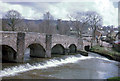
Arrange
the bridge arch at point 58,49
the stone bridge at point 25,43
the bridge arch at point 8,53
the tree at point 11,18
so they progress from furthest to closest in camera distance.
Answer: the tree at point 11,18 → the bridge arch at point 58,49 → the bridge arch at point 8,53 → the stone bridge at point 25,43

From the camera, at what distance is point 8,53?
2188cm

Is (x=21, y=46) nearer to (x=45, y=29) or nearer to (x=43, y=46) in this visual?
(x=43, y=46)

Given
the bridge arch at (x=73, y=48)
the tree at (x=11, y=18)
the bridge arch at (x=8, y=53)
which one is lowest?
the bridge arch at (x=73, y=48)

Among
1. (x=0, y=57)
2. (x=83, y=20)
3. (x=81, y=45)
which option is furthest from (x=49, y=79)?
(x=83, y=20)

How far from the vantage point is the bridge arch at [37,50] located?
87.4ft

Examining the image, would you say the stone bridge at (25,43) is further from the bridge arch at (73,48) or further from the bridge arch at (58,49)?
the bridge arch at (73,48)

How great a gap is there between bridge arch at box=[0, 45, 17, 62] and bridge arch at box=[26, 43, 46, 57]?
5.31m

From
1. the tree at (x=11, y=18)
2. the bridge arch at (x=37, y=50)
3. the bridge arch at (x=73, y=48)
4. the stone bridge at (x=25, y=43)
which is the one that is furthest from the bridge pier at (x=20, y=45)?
the tree at (x=11, y=18)

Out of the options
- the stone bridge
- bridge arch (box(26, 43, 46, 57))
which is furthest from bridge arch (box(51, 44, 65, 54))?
bridge arch (box(26, 43, 46, 57))

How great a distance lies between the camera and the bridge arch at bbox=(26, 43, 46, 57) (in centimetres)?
2662

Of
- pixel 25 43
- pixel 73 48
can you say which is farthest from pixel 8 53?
pixel 73 48

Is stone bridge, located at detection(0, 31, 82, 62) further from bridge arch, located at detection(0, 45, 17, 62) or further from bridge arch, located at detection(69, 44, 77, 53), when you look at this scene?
bridge arch, located at detection(69, 44, 77, 53)

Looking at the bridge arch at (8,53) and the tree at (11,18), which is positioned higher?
the tree at (11,18)

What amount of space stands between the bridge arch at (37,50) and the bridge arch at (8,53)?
5.31 m
